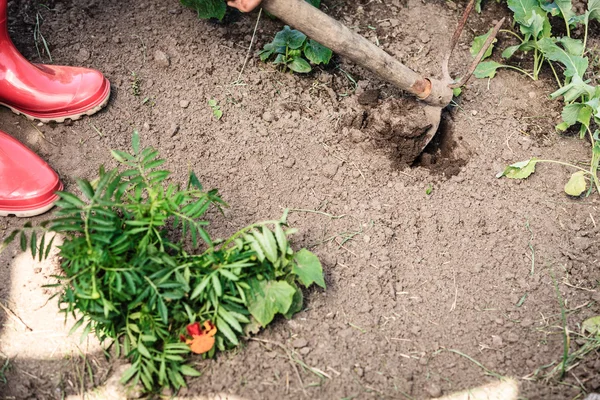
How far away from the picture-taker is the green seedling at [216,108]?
104 inches

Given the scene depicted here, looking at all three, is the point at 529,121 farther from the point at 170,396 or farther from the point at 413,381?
the point at 170,396

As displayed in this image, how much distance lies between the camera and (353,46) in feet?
7.73

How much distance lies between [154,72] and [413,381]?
5.89 ft

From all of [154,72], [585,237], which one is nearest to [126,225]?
[154,72]

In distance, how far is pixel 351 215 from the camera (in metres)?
2.45

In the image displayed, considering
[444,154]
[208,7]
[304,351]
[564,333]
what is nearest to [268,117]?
[208,7]

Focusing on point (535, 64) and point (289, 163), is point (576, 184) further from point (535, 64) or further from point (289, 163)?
point (289, 163)

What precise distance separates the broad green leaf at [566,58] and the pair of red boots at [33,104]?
6.89ft

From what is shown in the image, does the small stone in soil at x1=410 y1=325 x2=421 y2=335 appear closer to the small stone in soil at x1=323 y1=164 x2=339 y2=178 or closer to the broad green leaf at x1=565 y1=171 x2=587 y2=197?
the small stone in soil at x1=323 y1=164 x2=339 y2=178

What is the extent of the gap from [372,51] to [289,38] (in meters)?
0.50

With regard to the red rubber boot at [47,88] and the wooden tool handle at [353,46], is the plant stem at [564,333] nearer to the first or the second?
the wooden tool handle at [353,46]

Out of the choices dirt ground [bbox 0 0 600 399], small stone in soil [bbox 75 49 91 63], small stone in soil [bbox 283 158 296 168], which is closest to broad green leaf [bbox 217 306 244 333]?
dirt ground [bbox 0 0 600 399]

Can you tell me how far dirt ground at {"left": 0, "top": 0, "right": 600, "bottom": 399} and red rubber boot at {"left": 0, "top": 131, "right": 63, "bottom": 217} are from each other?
132mm

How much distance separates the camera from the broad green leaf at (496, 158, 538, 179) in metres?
2.58
